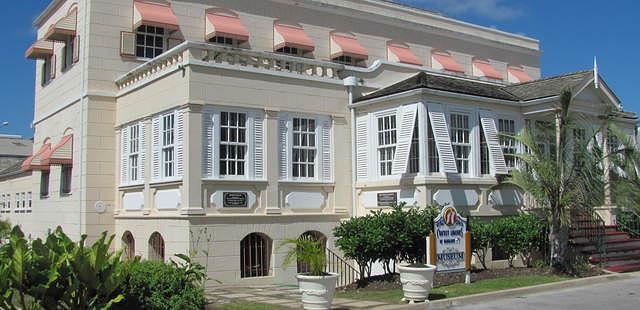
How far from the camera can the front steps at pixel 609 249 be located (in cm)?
1881

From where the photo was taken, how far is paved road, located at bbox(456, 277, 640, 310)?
13.1m

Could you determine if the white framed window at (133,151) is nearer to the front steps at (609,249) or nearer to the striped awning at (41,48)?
the striped awning at (41,48)

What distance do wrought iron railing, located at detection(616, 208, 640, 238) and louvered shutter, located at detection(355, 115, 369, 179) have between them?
345 inches

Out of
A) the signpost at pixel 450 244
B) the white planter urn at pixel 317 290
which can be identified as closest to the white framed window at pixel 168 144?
the white planter urn at pixel 317 290

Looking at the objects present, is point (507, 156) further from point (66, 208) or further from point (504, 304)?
point (66, 208)

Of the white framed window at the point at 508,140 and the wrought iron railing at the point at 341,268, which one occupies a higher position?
the white framed window at the point at 508,140

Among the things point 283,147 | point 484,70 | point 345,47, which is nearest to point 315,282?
point 283,147

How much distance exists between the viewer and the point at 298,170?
1920cm

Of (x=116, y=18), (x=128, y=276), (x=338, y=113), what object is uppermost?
(x=116, y=18)

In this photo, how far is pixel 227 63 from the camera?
1802cm

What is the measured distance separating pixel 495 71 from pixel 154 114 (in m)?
17.8

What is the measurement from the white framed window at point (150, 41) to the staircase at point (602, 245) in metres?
14.3

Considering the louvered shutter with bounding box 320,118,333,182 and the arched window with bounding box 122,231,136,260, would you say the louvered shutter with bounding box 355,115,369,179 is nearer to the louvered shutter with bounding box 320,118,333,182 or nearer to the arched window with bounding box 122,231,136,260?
the louvered shutter with bounding box 320,118,333,182

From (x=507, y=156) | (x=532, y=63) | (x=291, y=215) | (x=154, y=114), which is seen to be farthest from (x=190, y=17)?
(x=532, y=63)
